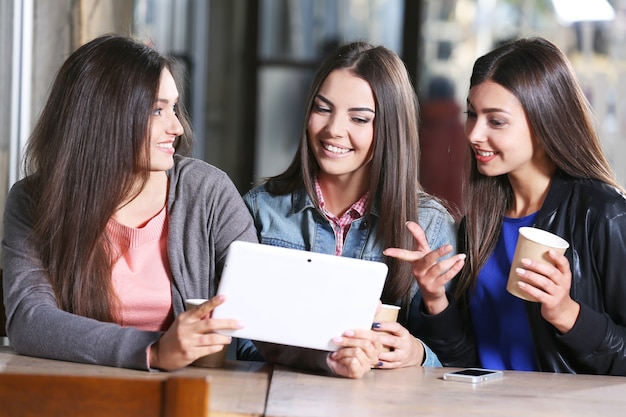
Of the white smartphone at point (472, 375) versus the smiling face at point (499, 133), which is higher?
the smiling face at point (499, 133)

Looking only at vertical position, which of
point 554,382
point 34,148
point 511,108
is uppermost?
point 511,108

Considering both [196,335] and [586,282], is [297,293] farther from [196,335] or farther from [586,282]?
[586,282]

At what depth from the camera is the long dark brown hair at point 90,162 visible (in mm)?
1905

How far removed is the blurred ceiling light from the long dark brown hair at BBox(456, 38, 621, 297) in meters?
4.33

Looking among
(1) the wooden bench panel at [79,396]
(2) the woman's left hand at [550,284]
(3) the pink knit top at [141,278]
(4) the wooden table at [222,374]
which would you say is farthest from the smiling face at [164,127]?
(1) the wooden bench panel at [79,396]

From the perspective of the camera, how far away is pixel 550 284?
1.73 meters

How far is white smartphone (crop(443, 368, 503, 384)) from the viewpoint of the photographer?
5.69ft

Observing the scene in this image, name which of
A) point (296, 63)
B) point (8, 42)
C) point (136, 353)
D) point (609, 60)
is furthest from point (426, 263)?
point (296, 63)

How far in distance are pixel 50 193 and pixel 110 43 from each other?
35cm

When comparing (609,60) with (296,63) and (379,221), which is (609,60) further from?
(379,221)

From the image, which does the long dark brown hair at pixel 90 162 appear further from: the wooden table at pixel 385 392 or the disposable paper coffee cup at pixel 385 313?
the disposable paper coffee cup at pixel 385 313

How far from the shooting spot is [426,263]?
1.89 meters

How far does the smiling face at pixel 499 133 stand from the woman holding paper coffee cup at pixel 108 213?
1.85 feet

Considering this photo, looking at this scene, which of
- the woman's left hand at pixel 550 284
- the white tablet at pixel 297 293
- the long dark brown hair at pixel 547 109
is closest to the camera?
the white tablet at pixel 297 293
